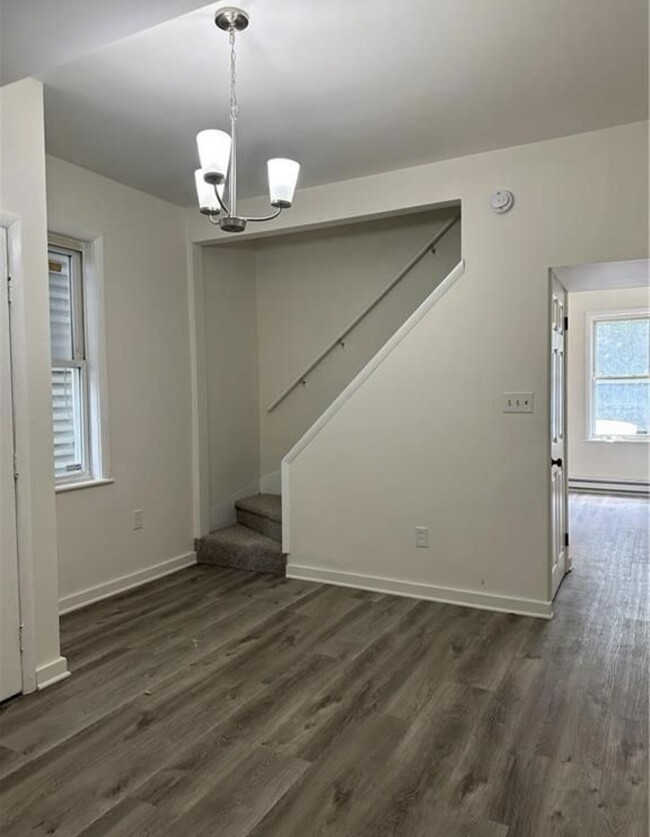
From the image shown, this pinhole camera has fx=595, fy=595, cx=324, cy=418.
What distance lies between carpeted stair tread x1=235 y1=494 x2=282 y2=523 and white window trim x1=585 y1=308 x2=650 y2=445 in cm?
439

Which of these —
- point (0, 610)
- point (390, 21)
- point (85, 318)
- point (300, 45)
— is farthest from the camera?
point (85, 318)

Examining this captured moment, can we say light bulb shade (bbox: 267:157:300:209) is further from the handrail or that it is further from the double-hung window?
the handrail

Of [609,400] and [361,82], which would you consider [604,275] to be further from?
[609,400]

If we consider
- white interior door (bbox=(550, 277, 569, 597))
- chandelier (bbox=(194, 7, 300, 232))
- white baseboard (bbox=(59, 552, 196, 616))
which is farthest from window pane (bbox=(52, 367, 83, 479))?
white interior door (bbox=(550, 277, 569, 597))

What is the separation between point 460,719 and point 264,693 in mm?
812

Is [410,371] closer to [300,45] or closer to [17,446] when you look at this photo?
[300,45]

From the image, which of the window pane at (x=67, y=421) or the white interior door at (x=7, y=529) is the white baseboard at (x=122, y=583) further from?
the white interior door at (x=7, y=529)

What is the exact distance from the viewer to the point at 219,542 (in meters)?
4.39

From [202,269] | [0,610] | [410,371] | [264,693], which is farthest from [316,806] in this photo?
[202,269]

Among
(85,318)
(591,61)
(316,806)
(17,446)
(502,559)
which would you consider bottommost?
(316,806)

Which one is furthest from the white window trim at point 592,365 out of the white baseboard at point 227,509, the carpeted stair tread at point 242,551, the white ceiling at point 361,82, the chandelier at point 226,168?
the chandelier at point 226,168

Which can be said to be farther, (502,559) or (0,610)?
(502,559)

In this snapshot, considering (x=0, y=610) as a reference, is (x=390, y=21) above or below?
above

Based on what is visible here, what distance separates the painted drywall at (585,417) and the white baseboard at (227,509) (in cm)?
434
